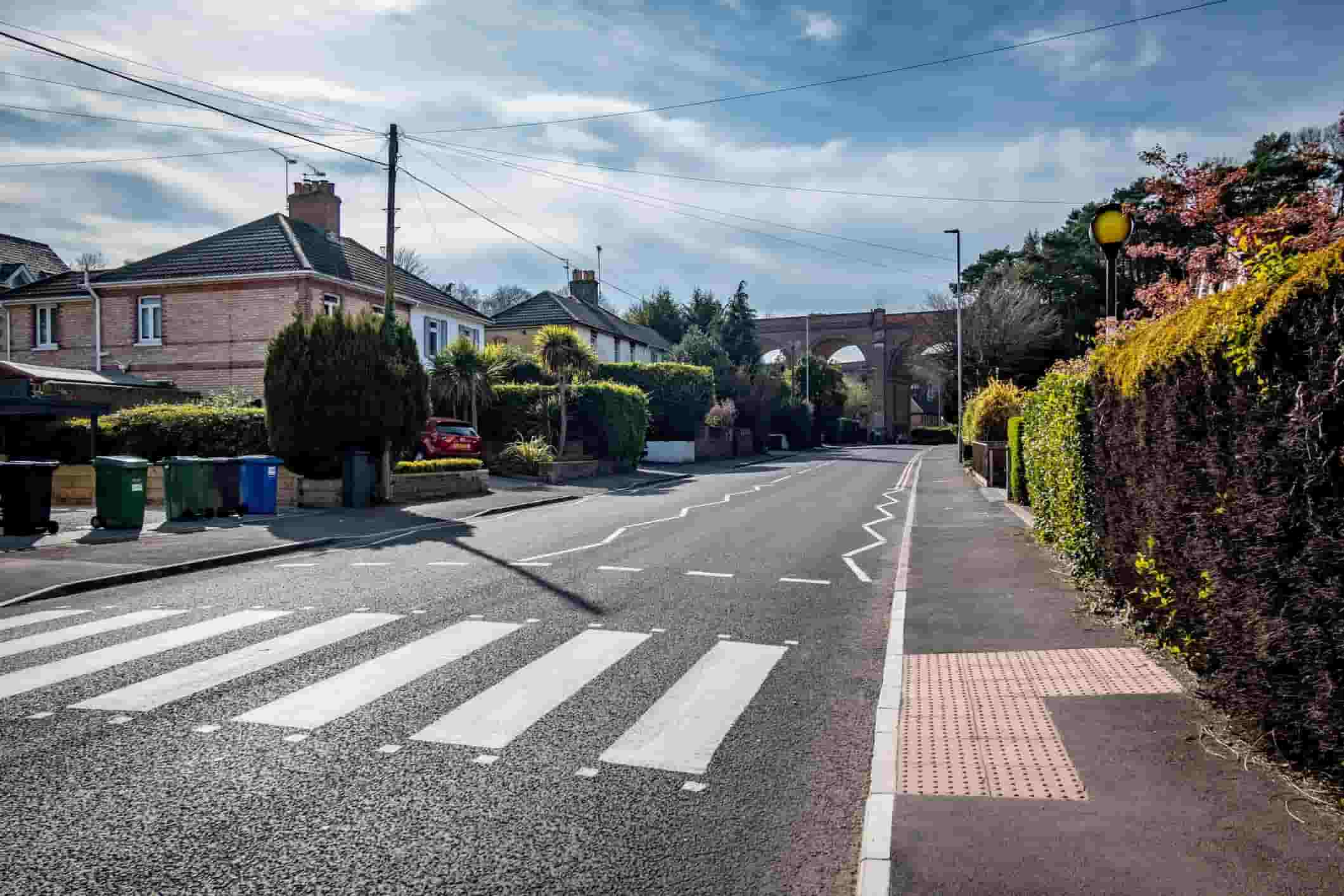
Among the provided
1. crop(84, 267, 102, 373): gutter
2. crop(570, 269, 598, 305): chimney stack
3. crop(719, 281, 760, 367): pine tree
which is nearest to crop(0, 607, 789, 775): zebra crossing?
crop(84, 267, 102, 373): gutter

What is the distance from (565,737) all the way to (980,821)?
2.31 metres

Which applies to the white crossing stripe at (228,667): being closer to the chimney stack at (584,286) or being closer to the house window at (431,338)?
the house window at (431,338)

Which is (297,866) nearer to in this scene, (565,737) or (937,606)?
(565,737)

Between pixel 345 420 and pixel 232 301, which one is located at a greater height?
pixel 232 301

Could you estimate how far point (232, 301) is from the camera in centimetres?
3238

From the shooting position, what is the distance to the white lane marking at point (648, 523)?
13.2 meters

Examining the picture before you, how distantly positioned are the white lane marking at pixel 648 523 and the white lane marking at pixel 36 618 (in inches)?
206

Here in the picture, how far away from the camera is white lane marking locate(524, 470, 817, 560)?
13.2 meters

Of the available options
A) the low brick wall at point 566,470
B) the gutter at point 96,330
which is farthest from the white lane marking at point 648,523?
the gutter at point 96,330

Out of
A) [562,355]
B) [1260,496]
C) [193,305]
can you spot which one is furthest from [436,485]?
[1260,496]

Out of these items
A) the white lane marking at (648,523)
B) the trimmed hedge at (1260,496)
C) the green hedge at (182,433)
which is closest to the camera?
the trimmed hedge at (1260,496)

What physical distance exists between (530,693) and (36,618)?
5410mm

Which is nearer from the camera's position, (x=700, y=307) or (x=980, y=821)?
(x=980, y=821)

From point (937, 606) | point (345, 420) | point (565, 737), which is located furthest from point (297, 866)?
point (345, 420)
